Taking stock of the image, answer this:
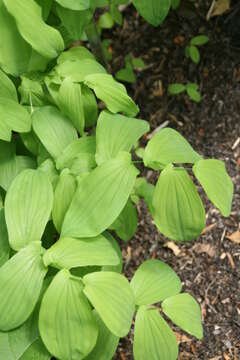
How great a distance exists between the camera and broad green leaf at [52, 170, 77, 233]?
3.19 feet

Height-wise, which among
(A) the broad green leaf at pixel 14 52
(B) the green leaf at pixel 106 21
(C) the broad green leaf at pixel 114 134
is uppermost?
(A) the broad green leaf at pixel 14 52

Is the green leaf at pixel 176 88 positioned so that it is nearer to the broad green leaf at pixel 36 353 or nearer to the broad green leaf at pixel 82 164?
the broad green leaf at pixel 82 164

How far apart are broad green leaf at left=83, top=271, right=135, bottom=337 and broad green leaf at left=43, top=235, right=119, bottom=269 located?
27 mm

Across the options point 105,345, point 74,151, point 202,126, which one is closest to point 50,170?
point 74,151

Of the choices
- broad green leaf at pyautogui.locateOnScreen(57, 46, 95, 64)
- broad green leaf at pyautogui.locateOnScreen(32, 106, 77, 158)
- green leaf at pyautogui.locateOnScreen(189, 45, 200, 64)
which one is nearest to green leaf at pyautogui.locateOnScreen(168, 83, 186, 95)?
green leaf at pyautogui.locateOnScreen(189, 45, 200, 64)

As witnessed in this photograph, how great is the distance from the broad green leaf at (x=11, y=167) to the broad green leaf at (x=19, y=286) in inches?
9.5

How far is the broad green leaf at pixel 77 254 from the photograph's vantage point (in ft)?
2.90

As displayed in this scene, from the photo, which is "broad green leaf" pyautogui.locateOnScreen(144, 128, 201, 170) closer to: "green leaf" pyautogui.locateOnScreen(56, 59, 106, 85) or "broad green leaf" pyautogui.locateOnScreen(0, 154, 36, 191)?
"green leaf" pyautogui.locateOnScreen(56, 59, 106, 85)

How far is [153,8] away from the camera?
97 centimetres

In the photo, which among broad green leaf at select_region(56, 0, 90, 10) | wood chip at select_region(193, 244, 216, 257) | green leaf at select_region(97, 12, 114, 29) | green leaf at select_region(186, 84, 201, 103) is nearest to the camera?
broad green leaf at select_region(56, 0, 90, 10)

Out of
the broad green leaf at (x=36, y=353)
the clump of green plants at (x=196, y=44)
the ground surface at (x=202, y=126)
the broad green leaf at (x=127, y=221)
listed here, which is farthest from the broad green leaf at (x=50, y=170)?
the clump of green plants at (x=196, y=44)

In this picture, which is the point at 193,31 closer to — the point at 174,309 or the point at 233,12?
the point at 233,12

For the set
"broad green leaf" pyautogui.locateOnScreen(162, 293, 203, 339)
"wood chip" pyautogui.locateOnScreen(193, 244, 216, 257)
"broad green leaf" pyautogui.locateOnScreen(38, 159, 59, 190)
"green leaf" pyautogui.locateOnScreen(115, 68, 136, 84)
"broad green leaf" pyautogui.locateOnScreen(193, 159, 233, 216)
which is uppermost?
"broad green leaf" pyautogui.locateOnScreen(193, 159, 233, 216)

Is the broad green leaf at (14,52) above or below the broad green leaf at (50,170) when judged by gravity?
above
